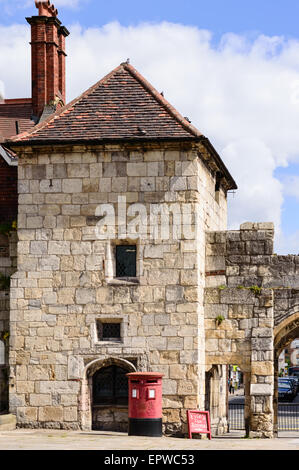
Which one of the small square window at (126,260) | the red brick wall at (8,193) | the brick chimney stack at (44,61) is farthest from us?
the brick chimney stack at (44,61)

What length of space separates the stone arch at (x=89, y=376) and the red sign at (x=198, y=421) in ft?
5.49

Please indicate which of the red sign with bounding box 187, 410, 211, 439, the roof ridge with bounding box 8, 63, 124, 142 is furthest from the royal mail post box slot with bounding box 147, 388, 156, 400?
the roof ridge with bounding box 8, 63, 124, 142

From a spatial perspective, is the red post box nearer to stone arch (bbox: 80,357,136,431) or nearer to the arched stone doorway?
stone arch (bbox: 80,357,136,431)

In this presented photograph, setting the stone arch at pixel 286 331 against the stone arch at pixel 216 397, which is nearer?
the stone arch at pixel 286 331

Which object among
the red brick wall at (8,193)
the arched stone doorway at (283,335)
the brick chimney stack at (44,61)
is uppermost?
the brick chimney stack at (44,61)

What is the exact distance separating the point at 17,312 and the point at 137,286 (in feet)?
8.87

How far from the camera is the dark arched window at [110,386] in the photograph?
2142 centimetres

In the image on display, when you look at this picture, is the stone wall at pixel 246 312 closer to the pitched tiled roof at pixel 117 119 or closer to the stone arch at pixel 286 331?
the stone arch at pixel 286 331

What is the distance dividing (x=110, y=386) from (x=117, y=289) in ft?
7.11

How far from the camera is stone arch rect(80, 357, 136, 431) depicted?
2105cm

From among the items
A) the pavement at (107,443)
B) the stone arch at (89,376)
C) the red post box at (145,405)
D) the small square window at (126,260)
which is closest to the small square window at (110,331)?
the stone arch at (89,376)

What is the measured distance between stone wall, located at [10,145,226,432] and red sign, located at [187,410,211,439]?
508mm

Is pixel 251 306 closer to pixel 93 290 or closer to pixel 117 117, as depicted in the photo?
pixel 93 290
